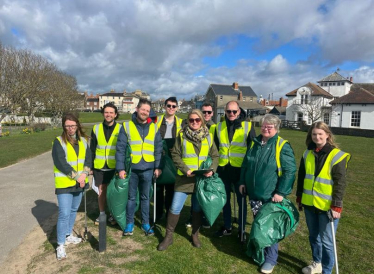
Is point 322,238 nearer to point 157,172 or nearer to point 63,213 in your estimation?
point 157,172

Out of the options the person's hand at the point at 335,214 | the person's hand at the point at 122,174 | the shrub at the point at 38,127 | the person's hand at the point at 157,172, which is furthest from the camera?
the shrub at the point at 38,127

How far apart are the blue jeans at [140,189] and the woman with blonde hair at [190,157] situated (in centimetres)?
56

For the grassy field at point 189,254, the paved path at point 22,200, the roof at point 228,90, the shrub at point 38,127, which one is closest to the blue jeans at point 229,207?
the grassy field at point 189,254

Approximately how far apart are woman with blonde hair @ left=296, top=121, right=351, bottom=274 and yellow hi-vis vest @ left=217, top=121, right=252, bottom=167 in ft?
2.99

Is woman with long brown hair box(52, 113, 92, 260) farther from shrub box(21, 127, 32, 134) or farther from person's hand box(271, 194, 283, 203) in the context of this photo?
shrub box(21, 127, 32, 134)

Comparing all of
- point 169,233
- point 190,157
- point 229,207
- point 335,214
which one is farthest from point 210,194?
point 335,214

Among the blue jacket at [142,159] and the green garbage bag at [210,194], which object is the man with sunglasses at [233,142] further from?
Result: the blue jacket at [142,159]

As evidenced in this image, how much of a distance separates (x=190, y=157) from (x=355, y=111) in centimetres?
3465

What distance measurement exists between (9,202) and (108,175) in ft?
9.26

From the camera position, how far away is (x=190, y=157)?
3.73 m

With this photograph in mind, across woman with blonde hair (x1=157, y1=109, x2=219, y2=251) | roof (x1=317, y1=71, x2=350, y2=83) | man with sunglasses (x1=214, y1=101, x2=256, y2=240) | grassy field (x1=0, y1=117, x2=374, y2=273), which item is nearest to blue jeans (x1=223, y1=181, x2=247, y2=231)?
man with sunglasses (x1=214, y1=101, x2=256, y2=240)

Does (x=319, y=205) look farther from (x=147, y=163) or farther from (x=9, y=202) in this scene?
(x=9, y=202)

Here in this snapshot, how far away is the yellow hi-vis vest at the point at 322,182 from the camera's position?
301 cm

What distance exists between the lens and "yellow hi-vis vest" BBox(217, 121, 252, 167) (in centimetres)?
393
